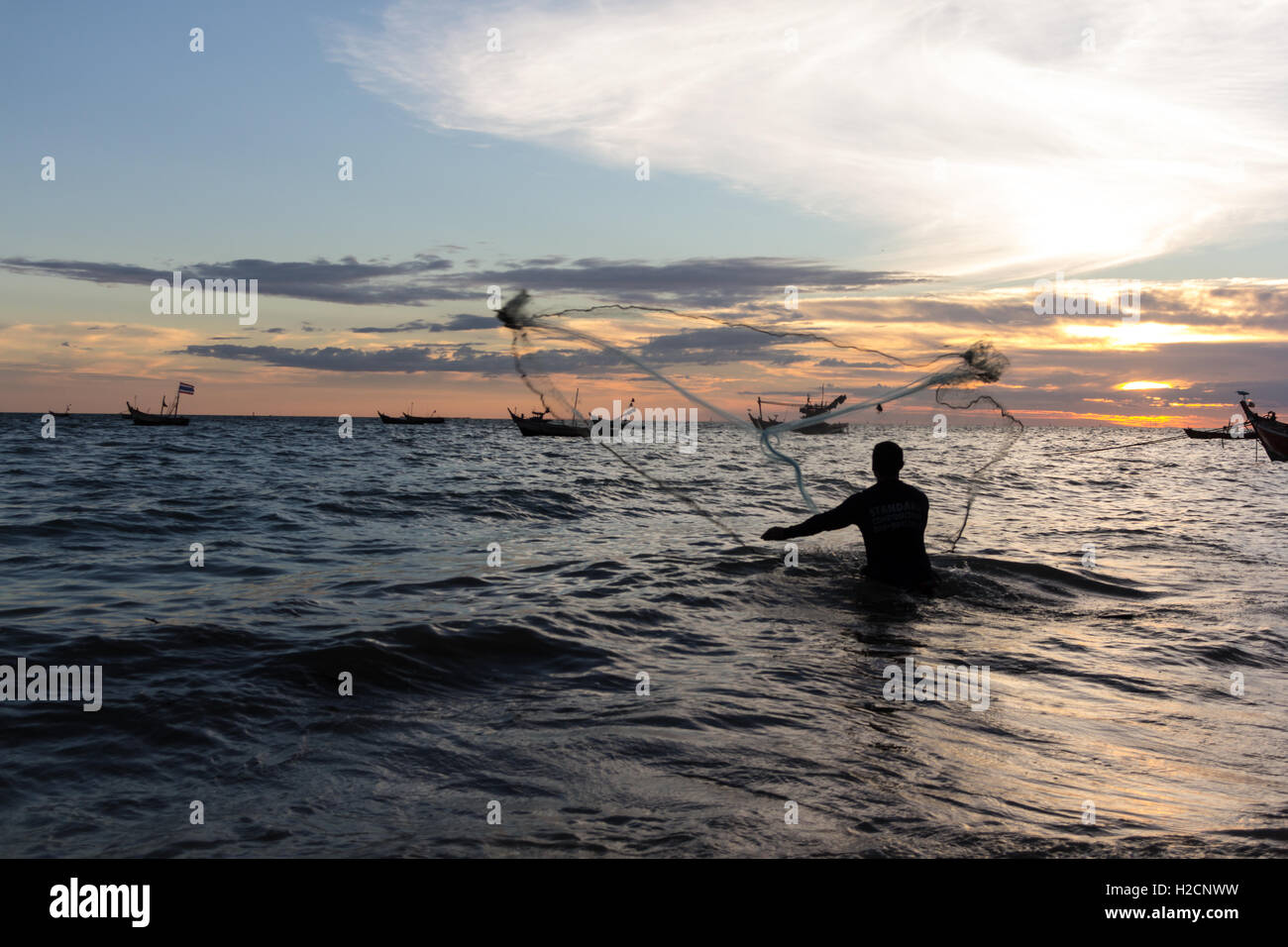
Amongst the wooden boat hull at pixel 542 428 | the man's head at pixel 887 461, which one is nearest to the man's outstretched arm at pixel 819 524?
the man's head at pixel 887 461

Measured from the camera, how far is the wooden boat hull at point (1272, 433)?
51125mm

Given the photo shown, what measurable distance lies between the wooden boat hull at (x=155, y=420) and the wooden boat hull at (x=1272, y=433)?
12729cm

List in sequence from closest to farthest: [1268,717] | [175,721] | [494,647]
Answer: [175,721]
[1268,717]
[494,647]

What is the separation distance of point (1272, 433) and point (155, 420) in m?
130

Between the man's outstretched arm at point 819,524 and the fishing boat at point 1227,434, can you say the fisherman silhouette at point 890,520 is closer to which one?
the man's outstretched arm at point 819,524

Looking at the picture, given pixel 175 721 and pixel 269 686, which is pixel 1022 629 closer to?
pixel 269 686

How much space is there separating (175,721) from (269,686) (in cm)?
88

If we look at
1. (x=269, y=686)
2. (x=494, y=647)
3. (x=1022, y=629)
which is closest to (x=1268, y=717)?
(x=1022, y=629)

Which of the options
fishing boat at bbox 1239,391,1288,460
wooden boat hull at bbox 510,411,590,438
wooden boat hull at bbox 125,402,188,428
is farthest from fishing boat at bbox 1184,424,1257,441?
wooden boat hull at bbox 125,402,188,428

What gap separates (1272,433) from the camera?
51.8m

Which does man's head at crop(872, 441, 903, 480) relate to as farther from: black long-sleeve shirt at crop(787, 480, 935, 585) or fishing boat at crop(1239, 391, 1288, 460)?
fishing boat at crop(1239, 391, 1288, 460)

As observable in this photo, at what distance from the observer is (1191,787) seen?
488cm

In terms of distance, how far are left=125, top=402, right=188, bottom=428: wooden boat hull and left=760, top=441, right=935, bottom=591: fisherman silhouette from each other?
422ft

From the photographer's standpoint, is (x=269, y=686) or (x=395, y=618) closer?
(x=269, y=686)
